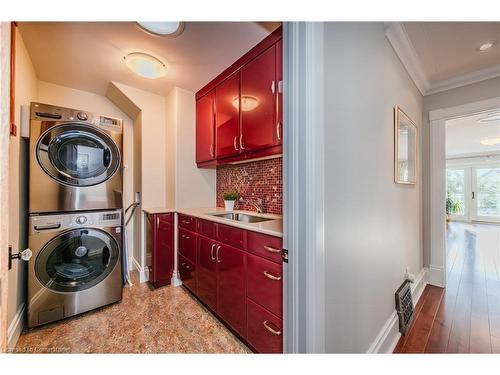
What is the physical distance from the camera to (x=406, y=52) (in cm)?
183

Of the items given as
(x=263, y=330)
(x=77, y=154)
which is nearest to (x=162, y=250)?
(x=77, y=154)

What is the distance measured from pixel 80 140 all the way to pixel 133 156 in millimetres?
1113

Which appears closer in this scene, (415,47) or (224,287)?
(224,287)

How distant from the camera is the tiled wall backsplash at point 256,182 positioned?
209cm

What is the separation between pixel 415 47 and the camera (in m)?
1.82

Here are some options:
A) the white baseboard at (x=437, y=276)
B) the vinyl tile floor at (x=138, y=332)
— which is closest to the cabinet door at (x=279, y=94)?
the vinyl tile floor at (x=138, y=332)

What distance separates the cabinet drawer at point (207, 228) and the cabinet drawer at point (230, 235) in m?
0.08

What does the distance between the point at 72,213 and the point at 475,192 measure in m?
10.6

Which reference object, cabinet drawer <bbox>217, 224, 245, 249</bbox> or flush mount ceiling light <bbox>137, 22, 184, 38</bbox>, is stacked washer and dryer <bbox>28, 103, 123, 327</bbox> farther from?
cabinet drawer <bbox>217, 224, 245, 249</bbox>

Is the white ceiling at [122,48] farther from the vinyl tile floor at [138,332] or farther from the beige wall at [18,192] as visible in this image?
the vinyl tile floor at [138,332]

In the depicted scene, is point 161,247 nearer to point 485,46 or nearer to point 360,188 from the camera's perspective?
point 360,188

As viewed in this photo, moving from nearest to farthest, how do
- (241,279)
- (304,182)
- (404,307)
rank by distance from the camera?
(304,182), (241,279), (404,307)
